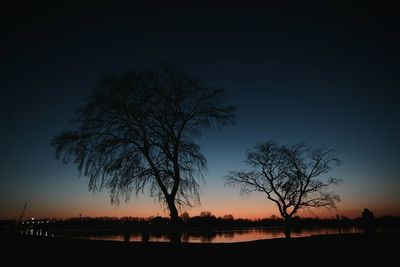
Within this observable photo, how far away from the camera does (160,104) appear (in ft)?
64.0

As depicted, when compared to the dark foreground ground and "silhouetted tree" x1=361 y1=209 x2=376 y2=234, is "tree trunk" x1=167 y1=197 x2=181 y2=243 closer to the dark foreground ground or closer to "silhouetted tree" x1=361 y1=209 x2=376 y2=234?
the dark foreground ground

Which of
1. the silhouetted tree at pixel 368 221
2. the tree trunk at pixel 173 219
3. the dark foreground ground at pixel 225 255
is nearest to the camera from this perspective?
the dark foreground ground at pixel 225 255

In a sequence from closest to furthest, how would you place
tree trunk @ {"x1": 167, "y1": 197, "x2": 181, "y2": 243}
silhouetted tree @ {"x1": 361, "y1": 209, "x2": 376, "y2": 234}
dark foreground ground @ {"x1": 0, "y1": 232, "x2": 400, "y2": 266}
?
dark foreground ground @ {"x1": 0, "y1": 232, "x2": 400, "y2": 266}
tree trunk @ {"x1": 167, "y1": 197, "x2": 181, "y2": 243}
silhouetted tree @ {"x1": 361, "y1": 209, "x2": 376, "y2": 234}

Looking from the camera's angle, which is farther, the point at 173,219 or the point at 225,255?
the point at 173,219

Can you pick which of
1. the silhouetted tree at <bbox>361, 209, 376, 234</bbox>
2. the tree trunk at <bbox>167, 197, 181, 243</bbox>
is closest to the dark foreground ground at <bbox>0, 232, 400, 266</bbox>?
the tree trunk at <bbox>167, 197, 181, 243</bbox>

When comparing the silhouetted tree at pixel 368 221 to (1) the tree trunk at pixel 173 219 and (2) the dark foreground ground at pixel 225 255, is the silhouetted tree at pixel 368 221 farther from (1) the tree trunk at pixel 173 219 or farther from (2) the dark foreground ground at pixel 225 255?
(1) the tree trunk at pixel 173 219

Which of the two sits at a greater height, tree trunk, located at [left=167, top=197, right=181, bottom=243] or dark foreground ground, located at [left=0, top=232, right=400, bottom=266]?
tree trunk, located at [left=167, top=197, right=181, bottom=243]

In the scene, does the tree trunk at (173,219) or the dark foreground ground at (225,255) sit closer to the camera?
the dark foreground ground at (225,255)

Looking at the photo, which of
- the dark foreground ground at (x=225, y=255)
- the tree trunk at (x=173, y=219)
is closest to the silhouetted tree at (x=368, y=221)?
the dark foreground ground at (x=225, y=255)

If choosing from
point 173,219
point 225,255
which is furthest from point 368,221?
point 173,219

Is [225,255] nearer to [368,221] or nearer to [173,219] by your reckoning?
[173,219]

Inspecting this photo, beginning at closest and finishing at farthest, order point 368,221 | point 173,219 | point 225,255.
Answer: point 225,255 < point 173,219 < point 368,221

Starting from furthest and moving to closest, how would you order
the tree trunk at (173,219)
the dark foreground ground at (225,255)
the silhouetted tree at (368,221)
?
the silhouetted tree at (368,221)
the tree trunk at (173,219)
the dark foreground ground at (225,255)

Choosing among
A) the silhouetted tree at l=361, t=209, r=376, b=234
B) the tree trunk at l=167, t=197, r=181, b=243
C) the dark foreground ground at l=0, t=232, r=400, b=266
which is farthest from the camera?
the silhouetted tree at l=361, t=209, r=376, b=234
